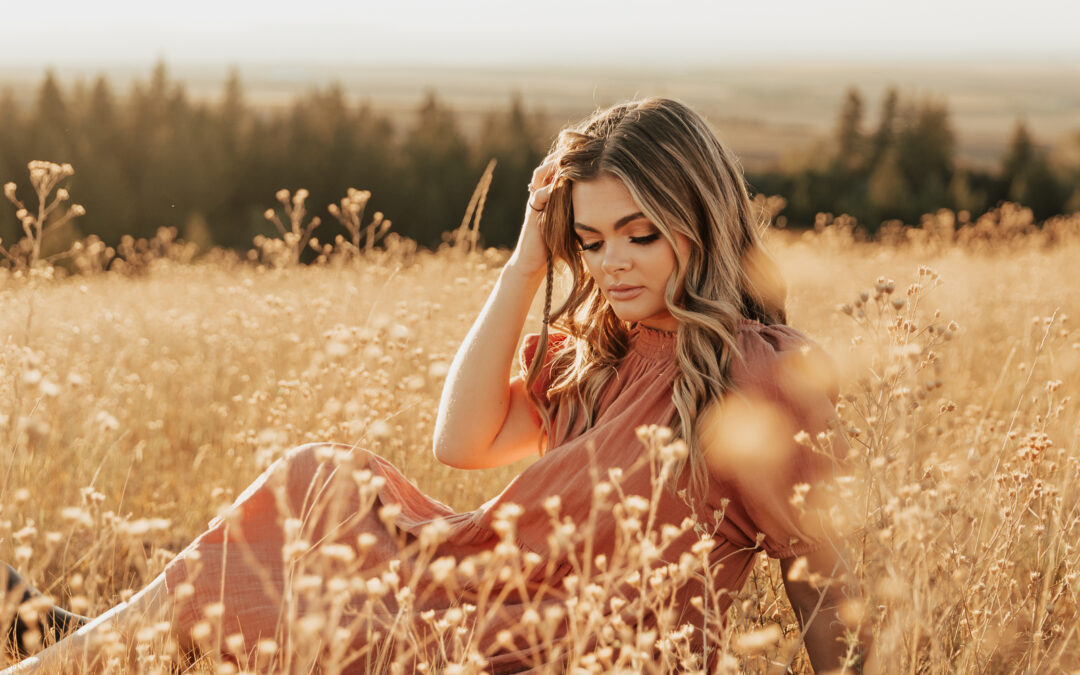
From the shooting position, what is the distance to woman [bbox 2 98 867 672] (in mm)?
2229

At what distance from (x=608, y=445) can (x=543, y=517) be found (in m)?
0.23

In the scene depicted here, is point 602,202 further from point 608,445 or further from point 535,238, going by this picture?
point 608,445

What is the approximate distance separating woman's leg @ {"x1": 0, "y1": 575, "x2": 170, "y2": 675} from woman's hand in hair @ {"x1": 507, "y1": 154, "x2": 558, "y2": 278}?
3.80 ft

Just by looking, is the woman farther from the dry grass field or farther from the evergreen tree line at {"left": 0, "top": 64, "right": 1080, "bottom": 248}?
the evergreen tree line at {"left": 0, "top": 64, "right": 1080, "bottom": 248}

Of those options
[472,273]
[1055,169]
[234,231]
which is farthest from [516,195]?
[472,273]

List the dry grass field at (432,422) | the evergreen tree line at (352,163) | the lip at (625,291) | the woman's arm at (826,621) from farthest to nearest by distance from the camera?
the evergreen tree line at (352,163) < the lip at (625,291) < the woman's arm at (826,621) < the dry grass field at (432,422)

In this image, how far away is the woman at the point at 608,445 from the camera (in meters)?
2.23

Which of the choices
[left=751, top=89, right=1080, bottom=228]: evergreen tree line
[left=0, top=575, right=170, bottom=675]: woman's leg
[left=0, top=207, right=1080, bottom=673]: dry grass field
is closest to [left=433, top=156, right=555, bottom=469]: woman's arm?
[left=0, top=207, right=1080, bottom=673]: dry grass field

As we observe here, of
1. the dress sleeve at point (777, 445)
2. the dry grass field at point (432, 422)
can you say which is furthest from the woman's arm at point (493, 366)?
the dress sleeve at point (777, 445)

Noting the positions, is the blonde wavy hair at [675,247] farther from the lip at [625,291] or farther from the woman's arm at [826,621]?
the woman's arm at [826,621]

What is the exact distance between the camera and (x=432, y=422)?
374cm

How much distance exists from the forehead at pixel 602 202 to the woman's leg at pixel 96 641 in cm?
129

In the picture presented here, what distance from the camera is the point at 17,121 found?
93.7 feet

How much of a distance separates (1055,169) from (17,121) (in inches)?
1184
